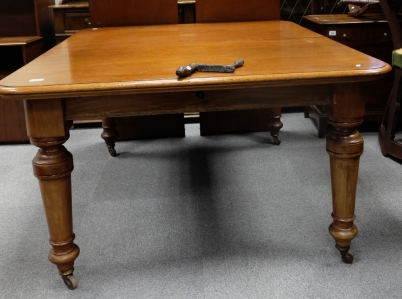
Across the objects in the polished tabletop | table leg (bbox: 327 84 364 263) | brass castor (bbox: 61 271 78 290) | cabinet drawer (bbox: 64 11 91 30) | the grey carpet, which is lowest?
the grey carpet

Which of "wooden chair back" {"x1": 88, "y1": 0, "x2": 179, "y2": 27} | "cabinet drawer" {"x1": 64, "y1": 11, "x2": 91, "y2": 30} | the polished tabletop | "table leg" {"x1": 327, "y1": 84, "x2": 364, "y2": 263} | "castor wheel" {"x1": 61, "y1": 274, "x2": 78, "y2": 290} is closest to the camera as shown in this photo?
the polished tabletop

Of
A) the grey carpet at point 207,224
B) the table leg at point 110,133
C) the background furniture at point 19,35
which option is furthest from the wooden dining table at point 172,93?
the background furniture at point 19,35

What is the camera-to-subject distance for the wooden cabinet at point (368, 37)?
9.06 ft

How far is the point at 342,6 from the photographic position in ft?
10.8

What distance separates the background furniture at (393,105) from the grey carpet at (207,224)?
82 millimetres

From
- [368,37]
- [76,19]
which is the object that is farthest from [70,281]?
[368,37]

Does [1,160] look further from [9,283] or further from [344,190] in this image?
[344,190]

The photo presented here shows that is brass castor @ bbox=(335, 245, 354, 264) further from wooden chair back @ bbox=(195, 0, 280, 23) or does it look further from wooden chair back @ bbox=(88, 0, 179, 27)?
wooden chair back @ bbox=(88, 0, 179, 27)

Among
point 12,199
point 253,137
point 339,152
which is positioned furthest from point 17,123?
point 339,152

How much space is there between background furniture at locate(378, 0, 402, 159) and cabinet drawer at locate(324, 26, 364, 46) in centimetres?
33

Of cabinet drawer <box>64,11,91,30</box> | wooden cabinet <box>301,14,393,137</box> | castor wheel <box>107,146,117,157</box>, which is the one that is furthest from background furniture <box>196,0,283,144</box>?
castor wheel <box>107,146,117,157</box>

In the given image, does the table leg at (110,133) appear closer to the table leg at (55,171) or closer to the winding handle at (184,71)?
the table leg at (55,171)

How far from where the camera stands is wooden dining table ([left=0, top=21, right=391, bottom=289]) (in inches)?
53.0

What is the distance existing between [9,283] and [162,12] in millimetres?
1810
